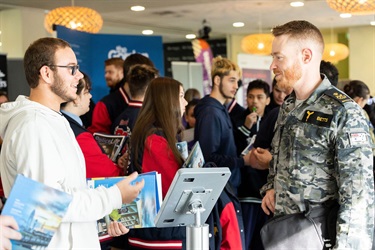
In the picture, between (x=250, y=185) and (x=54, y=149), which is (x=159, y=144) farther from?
(x=250, y=185)

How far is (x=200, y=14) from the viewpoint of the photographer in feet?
38.3

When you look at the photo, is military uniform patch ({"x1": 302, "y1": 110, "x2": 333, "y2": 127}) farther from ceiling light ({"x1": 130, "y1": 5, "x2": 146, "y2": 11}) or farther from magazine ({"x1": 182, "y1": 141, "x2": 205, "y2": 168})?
ceiling light ({"x1": 130, "y1": 5, "x2": 146, "y2": 11})

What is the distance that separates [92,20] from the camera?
7719 mm

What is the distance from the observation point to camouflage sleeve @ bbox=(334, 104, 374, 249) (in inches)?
90.9

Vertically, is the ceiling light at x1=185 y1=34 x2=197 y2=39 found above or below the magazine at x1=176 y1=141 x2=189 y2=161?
above

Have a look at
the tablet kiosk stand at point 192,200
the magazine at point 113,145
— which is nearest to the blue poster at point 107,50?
the magazine at point 113,145

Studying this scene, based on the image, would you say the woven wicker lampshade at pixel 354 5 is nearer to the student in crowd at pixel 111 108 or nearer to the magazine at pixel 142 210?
the student in crowd at pixel 111 108

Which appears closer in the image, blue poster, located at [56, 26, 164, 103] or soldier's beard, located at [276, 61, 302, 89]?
soldier's beard, located at [276, 61, 302, 89]

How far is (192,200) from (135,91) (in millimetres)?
1948

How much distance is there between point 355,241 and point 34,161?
45.8 inches

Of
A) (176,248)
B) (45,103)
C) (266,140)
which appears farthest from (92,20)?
(45,103)

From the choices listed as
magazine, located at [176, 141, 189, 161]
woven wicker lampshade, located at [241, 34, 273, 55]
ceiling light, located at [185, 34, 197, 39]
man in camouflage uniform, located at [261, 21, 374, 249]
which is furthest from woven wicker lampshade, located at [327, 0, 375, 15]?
ceiling light, located at [185, 34, 197, 39]

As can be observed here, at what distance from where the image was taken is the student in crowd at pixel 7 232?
6.13 ft

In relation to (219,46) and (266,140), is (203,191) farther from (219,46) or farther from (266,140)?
(219,46)
